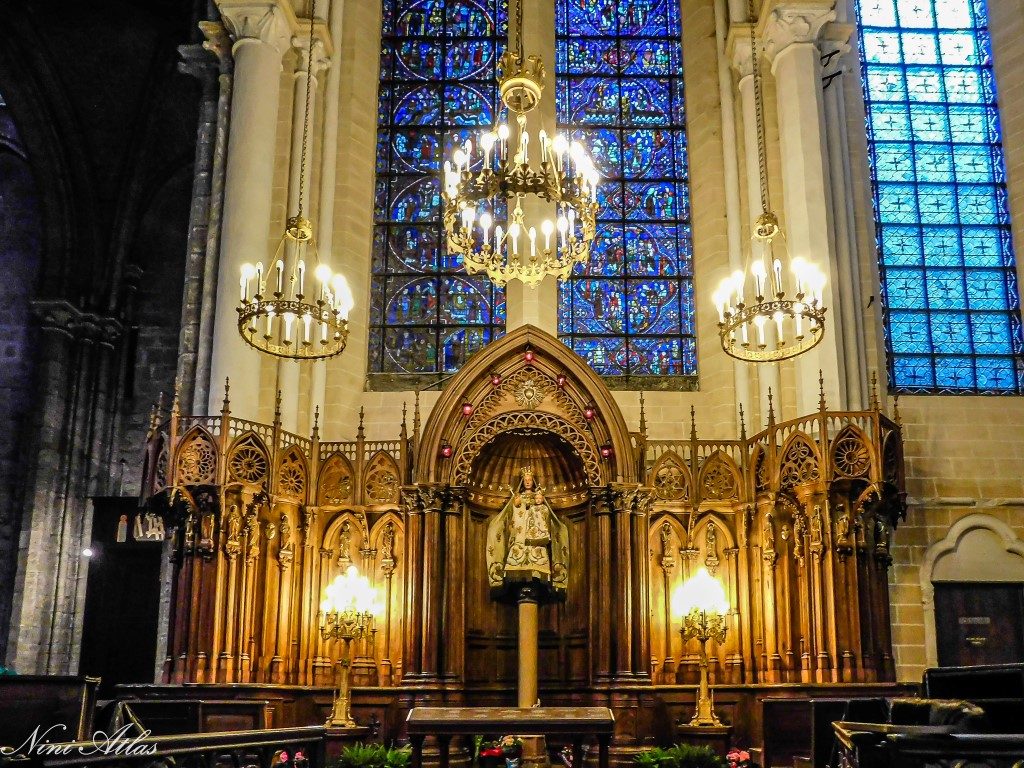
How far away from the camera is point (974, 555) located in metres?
16.5

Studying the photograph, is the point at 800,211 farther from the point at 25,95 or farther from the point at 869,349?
the point at 25,95

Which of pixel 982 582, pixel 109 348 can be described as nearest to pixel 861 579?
pixel 982 582

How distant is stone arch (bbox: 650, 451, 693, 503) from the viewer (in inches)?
603

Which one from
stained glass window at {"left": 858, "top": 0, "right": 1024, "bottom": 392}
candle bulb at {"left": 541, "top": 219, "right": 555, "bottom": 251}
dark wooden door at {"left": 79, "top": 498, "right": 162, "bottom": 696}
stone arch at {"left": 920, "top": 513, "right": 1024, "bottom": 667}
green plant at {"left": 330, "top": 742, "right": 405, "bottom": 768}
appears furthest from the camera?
dark wooden door at {"left": 79, "top": 498, "right": 162, "bottom": 696}

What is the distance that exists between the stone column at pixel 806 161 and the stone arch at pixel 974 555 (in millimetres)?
2707

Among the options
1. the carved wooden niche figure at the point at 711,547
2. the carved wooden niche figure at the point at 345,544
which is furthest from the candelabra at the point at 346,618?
the carved wooden niche figure at the point at 711,547

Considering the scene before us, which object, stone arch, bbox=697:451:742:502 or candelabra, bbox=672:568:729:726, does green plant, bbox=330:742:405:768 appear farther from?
stone arch, bbox=697:451:742:502

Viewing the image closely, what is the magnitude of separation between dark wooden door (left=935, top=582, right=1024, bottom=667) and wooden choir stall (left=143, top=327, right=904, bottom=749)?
6.72 ft

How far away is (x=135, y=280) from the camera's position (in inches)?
1053

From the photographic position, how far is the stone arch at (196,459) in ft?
47.0

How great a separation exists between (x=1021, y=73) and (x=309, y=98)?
11.5 metres

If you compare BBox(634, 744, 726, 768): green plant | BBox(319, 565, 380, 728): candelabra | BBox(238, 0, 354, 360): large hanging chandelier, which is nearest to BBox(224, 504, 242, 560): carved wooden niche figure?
BBox(319, 565, 380, 728): candelabra

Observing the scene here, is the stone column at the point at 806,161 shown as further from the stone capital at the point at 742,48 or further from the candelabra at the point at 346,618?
the candelabra at the point at 346,618

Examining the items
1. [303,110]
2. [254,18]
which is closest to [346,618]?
[303,110]
